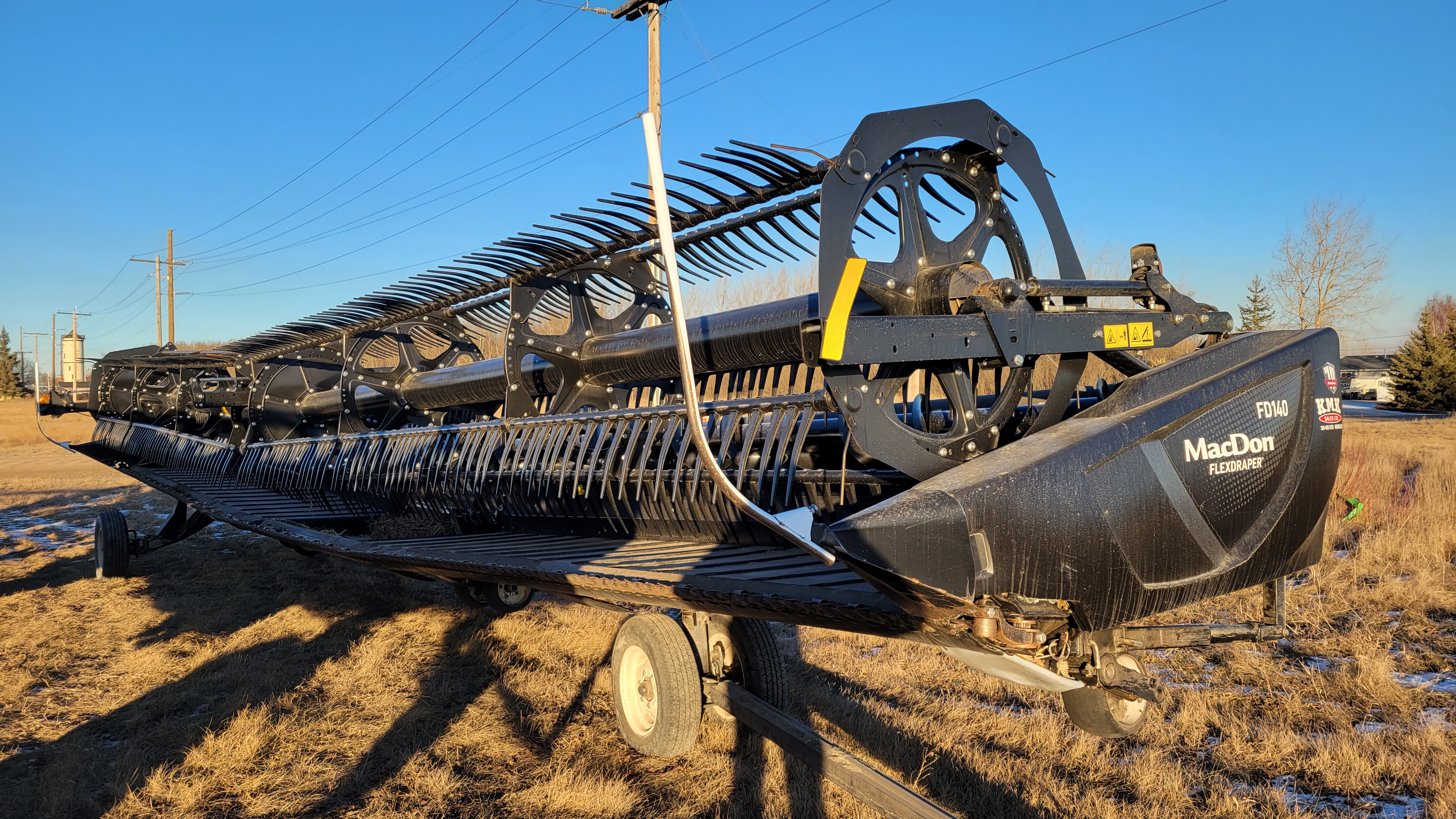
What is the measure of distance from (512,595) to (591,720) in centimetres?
207

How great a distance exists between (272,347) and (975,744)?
817 centimetres

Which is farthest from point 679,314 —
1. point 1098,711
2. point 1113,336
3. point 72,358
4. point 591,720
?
point 72,358

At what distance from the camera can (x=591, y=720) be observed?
4605 millimetres

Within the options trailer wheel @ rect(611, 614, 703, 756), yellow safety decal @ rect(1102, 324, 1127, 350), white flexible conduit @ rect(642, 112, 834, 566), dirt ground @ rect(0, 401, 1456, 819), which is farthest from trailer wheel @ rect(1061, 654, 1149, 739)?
white flexible conduit @ rect(642, 112, 834, 566)

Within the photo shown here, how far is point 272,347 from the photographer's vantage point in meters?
9.41

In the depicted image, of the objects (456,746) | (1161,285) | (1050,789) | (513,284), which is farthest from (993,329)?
Answer: (513,284)

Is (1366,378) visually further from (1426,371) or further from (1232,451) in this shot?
(1232,451)

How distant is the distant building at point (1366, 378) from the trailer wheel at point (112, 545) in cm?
4931

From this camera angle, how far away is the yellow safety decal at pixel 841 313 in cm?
263

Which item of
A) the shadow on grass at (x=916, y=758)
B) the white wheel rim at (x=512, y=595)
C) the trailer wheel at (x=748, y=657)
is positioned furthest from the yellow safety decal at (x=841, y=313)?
the white wheel rim at (x=512, y=595)

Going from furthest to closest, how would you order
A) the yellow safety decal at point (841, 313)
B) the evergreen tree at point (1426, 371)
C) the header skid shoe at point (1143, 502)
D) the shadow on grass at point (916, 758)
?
the evergreen tree at point (1426, 371) < the shadow on grass at point (916, 758) < the yellow safety decal at point (841, 313) < the header skid shoe at point (1143, 502)

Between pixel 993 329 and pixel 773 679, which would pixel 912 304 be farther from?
pixel 773 679

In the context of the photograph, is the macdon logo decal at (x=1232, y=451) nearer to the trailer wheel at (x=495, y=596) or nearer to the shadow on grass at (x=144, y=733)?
the shadow on grass at (x=144, y=733)

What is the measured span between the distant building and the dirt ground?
46447 millimetres
